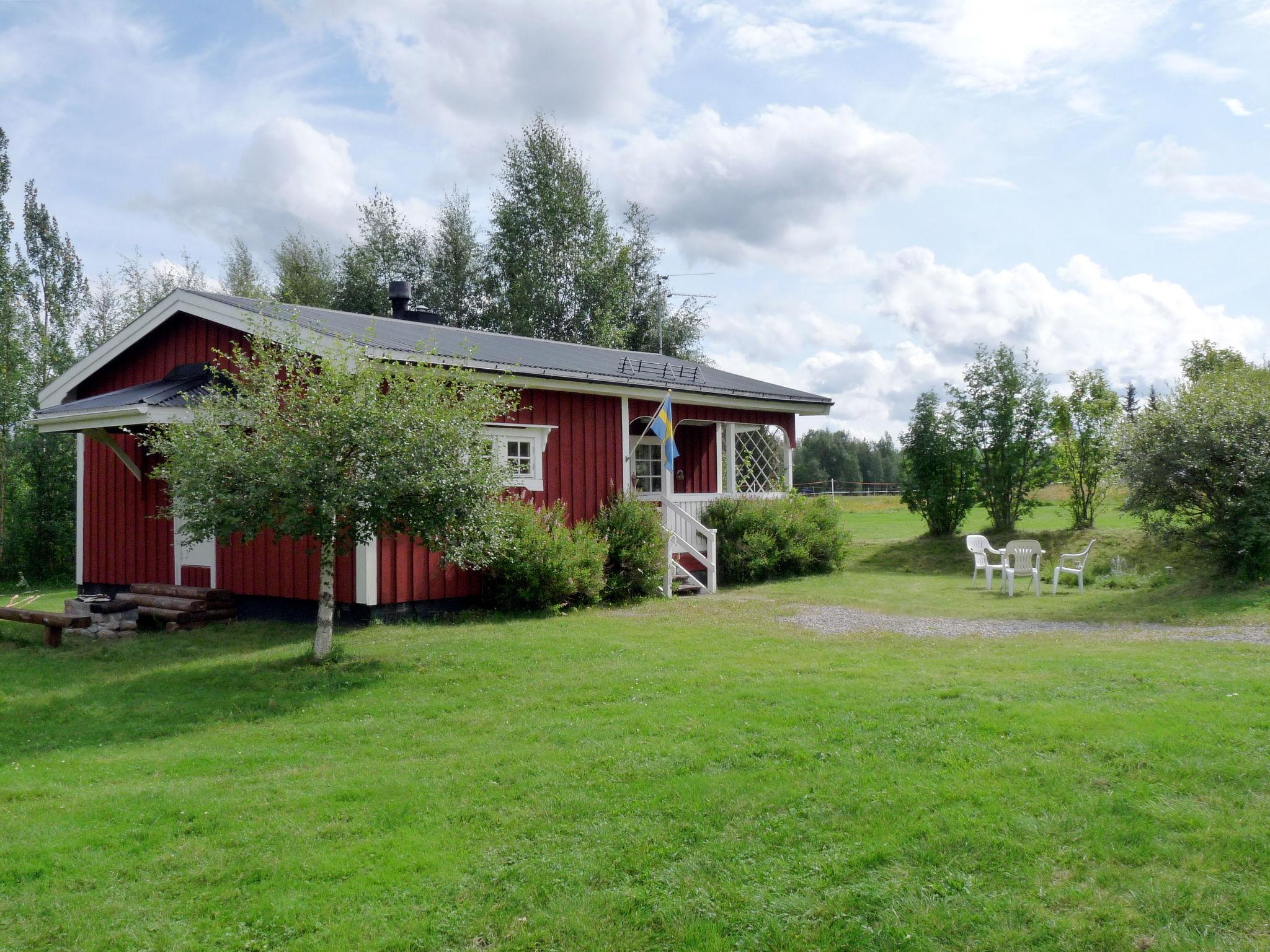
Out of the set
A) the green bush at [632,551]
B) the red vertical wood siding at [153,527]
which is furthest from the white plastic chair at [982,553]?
the red vertical wood siding at [153,527]

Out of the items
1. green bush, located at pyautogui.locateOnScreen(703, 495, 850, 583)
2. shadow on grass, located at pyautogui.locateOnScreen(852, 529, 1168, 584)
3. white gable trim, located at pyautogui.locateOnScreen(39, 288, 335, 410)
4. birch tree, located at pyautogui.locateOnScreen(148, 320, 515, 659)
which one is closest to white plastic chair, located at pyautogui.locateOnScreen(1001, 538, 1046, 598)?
shadow on grass, located at pyautogui.locateOnScreen(852, 529, 1168, 584)

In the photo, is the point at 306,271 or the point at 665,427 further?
the point at 306,271

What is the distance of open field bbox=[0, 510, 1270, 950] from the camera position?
363cm

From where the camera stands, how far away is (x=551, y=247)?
97.2 feet

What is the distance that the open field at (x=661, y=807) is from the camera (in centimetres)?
363

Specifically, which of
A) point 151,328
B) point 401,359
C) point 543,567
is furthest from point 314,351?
point 151,328

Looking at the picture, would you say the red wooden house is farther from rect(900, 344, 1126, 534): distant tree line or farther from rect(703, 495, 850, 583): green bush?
rect(900, 344, 1126, 534): distant tree line

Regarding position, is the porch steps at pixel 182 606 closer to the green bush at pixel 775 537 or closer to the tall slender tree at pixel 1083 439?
the green bush at pixel 775 537

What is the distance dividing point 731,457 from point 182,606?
8.94 metres

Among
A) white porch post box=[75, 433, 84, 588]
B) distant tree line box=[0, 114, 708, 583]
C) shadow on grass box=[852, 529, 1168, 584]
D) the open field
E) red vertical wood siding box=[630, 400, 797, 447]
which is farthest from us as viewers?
distant tree line box=[0, 114, 708, 583]

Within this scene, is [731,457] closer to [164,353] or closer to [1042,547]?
[1042,547]

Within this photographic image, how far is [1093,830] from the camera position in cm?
409

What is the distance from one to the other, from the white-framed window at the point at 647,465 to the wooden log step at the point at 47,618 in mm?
8304

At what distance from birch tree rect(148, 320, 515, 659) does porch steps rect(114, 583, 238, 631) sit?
3.34 meters
